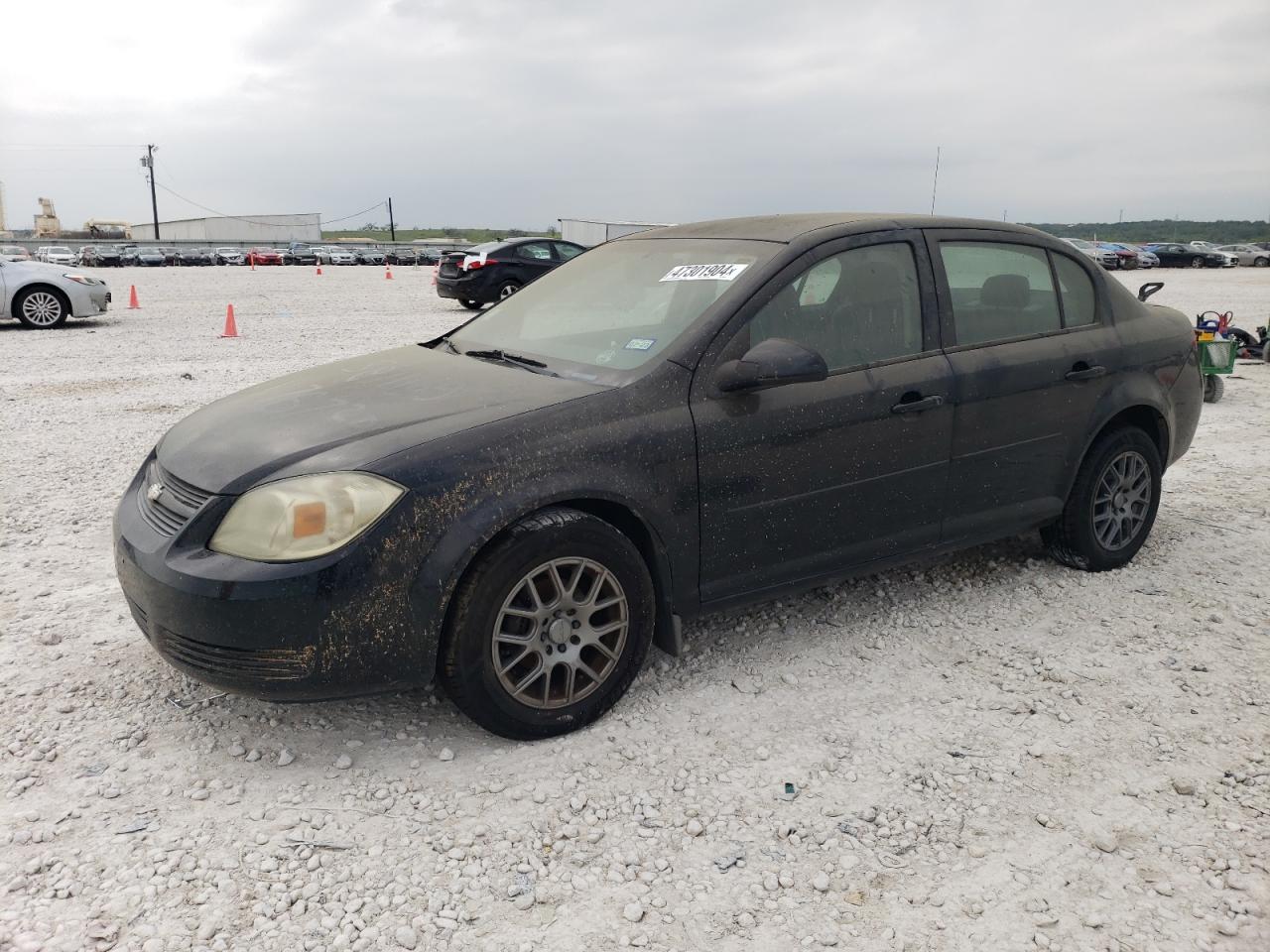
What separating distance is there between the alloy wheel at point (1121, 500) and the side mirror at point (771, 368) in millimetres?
Answer: 2032

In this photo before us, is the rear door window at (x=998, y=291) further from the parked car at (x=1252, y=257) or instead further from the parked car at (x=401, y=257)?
the parked car at (x=1252, y=257)

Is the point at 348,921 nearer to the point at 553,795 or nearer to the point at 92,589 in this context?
the point at 553,795

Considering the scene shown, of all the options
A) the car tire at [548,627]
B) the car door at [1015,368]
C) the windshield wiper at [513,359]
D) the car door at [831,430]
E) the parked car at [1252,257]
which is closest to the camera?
the car tire at [548,627]

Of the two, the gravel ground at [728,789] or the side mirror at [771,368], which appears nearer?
the gravel ground at [728,789]

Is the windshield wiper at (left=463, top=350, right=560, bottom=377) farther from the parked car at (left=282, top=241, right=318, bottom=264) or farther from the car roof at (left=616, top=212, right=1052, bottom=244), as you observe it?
the parked car at (left=282, top=241, right=318, bottom=264)

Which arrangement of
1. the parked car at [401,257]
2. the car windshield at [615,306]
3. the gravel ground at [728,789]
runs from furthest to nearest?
the parked car at [401,257]
the car windshield at [615,306]
the gravel ground at [728,789]

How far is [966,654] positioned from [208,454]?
287 centimetres

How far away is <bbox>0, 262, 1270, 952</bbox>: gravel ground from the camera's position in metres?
2.42

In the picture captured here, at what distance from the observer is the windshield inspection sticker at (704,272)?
11.9 feet

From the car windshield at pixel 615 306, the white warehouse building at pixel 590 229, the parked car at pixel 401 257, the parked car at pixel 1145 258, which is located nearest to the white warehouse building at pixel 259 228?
the parked car at pixel 401 257

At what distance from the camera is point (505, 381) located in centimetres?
346

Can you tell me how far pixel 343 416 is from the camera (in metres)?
3.24

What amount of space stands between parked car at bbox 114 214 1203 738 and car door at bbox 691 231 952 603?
0.01m

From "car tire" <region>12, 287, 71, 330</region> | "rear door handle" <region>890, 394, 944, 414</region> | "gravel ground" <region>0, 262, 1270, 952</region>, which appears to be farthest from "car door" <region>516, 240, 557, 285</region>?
"rear door handle" <region>890, 394, 944, 414</region>
